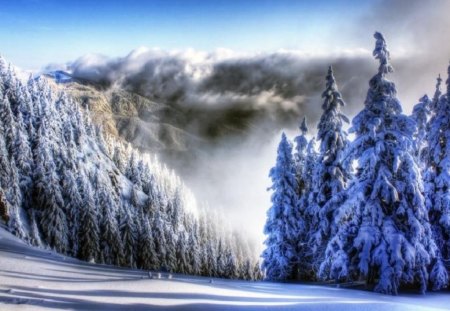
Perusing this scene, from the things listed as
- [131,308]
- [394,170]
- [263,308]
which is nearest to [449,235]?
[394,170]

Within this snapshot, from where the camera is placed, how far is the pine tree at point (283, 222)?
33125 millimetres

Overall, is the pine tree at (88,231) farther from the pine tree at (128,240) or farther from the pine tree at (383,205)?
the pine tree at (383,205)

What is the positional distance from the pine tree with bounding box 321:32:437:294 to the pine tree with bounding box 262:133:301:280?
1203 centimetres

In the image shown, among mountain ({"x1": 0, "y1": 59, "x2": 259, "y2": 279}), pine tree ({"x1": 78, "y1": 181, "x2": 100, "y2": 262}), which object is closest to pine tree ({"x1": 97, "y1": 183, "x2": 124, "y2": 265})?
mountain ({"x1": 0, "y1": 59, "x2": 259, "y2": 279})

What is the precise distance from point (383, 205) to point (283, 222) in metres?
14.3

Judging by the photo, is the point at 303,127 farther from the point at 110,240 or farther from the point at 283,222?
the point at 110,240

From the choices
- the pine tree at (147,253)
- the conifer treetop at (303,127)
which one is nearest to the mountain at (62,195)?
the pine tree at (147,253)

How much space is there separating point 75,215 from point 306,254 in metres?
38.8

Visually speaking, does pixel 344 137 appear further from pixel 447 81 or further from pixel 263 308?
pixel 263 308

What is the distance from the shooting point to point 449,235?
81.3ft

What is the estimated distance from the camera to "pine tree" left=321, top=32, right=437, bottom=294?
18911 millimetres

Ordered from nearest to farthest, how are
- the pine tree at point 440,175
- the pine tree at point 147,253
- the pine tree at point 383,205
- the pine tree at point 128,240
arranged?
the pine tree at point 383,205 → the pine tree at point 440,175 → the pine tree at point 128,240 → the pine tree at point 147,253

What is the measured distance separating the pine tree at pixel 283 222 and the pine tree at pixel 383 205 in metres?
12.0

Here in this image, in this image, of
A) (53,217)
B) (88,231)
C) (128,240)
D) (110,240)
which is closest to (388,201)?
(53,217)
